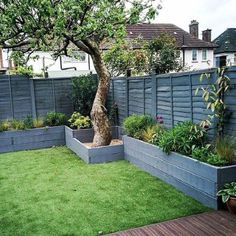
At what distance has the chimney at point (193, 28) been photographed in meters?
28.0

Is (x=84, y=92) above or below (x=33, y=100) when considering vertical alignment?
above

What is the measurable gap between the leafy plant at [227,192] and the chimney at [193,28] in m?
25.7

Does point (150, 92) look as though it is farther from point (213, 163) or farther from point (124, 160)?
point (213, 163)

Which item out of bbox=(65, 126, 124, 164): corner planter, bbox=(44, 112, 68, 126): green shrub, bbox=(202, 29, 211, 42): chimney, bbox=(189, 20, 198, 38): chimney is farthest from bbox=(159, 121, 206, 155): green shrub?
bbox=(202, 29, 211, 42): chimney

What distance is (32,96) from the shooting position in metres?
9.60

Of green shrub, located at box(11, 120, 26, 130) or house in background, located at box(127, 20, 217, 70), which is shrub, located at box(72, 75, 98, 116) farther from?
house in background, located at box(127, 20, 217, 70)

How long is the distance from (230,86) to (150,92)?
2658mm

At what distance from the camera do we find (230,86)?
183 inches

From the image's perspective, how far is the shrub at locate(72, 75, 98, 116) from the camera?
9398mm

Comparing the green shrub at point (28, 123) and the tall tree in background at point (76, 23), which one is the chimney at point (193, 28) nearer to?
the green shrub at point (28, 123)

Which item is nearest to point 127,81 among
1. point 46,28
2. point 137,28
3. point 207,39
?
point 46,28

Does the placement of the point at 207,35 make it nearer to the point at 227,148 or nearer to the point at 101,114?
the point at 101,114

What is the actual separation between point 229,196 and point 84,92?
619 centimetres

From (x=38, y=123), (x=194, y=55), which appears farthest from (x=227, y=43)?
(x=38, y=123)
